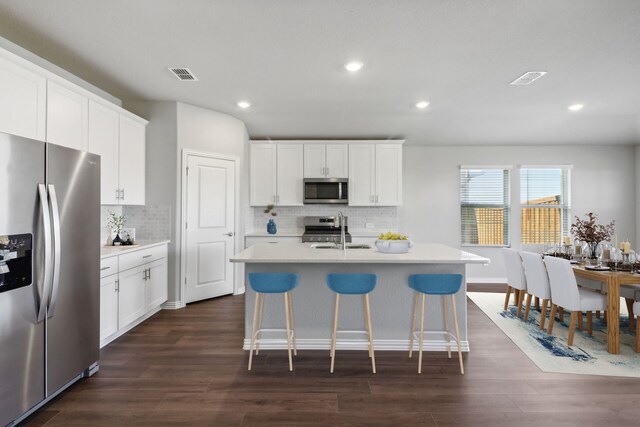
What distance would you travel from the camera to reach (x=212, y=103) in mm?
4457

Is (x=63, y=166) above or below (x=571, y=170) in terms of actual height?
below

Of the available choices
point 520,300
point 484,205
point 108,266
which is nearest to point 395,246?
point 520,300

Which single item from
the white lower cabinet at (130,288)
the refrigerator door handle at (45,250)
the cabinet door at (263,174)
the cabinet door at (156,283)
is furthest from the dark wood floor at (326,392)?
the cabinet door at (263,174)

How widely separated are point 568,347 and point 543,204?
3696 mm

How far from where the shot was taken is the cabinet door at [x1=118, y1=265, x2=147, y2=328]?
334 centimetres

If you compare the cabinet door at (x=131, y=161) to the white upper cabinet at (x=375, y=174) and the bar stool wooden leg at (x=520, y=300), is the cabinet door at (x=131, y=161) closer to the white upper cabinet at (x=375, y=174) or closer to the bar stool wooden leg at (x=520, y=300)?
the white upper cabinet at (x=375, y=174)

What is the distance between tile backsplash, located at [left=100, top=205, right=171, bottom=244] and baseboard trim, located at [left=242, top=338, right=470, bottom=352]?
2.11 meters

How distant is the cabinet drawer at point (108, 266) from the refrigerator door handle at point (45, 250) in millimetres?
951

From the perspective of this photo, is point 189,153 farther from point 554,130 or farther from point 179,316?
point 554,130

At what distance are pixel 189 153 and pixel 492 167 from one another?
5.06 m

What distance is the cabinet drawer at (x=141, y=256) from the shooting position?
3393mm

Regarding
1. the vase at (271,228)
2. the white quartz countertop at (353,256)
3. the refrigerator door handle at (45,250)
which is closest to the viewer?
the refrigerator door handle at (45,250)

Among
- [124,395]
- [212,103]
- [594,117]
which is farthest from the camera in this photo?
[594,117]

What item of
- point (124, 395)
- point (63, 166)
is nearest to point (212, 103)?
point (63, 166)
